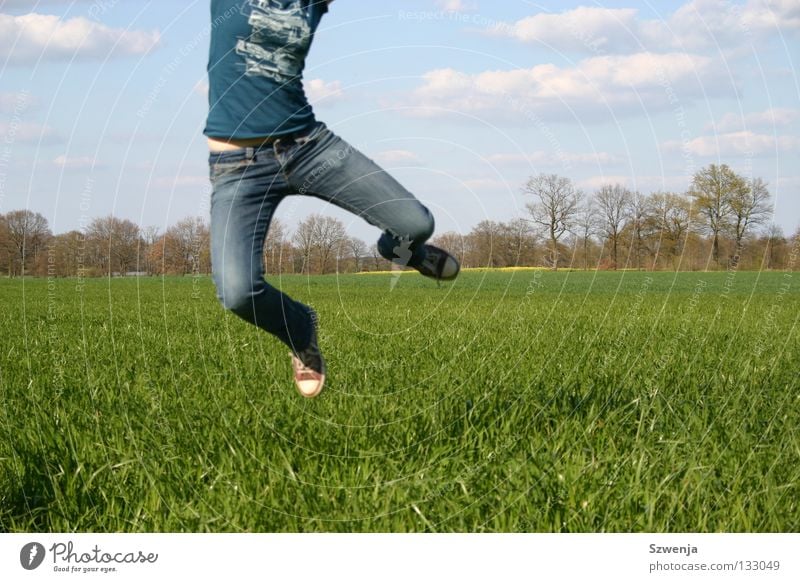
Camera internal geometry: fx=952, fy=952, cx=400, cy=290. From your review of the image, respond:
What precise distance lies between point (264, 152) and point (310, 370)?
1580mm

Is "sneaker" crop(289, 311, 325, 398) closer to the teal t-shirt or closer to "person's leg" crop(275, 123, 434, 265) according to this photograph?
"person's leg" crop(275, 123, 434, 265)

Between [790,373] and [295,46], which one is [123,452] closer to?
[295,46]

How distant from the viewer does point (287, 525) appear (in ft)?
13.9

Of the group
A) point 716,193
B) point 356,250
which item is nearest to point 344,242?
point 356,250

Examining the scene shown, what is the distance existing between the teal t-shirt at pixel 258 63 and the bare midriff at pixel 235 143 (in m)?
0.03

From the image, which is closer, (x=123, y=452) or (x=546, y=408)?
(x=123, y=452)

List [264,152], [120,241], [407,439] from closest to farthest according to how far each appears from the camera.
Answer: [264,152] → [407,439] → [120,241]

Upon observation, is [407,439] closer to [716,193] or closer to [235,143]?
[235,143]

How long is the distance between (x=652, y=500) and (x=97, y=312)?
14.7 m

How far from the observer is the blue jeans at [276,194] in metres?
4.73

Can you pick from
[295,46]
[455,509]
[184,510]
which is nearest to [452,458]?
[455,509]
